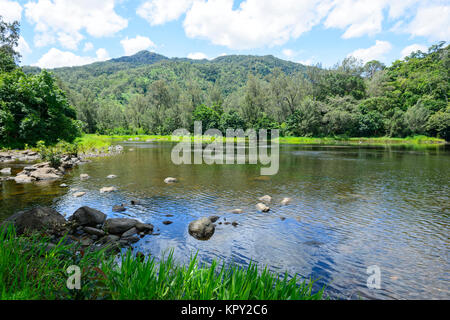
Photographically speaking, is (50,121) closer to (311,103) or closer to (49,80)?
(49,80)

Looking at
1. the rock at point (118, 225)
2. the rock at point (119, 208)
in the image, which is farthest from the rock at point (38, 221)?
the rock at point (119, 208)

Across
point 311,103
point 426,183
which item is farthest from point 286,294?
point 311,103

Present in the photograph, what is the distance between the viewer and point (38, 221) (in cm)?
1006

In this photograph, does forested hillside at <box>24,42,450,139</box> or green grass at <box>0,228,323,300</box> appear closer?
green grass at <box>0,228,323,300</box>

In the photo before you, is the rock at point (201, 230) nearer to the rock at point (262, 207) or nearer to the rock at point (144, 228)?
the rock at point (144, 228)

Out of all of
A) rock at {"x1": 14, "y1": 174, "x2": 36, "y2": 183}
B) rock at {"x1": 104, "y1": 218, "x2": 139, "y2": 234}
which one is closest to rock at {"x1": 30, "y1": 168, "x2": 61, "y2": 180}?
rock at {"x1": 14, "y1": 174, "x2": 36, "y2": 183}

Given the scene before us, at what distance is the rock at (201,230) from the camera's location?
11.1 m

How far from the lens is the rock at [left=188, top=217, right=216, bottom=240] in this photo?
36.3ft

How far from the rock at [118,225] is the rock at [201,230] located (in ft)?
8.60

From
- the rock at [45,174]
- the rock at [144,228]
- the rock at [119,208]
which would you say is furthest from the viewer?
the rock at [45,174]

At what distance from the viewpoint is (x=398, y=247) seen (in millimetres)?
10250

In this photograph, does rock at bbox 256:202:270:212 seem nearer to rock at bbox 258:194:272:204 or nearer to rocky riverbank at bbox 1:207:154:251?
rock at bbox 258:194:272:204

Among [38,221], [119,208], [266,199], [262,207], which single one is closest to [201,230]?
[262,207]

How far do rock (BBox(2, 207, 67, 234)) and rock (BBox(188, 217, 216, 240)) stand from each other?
533 cm
